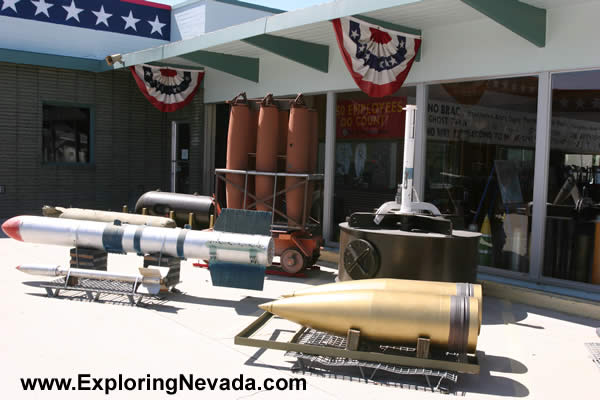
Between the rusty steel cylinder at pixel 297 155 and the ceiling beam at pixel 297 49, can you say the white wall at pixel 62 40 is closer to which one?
the ceiling beam at pixel 297 49

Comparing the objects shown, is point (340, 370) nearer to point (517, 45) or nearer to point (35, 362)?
point (35, 362)

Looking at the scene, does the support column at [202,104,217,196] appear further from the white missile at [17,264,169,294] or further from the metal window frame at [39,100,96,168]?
the white missile at [17,264,169,294]

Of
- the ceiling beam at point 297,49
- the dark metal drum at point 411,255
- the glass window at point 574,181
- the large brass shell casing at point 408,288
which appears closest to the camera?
the large brass shell casing at point 408,288

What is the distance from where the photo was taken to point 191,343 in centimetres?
520

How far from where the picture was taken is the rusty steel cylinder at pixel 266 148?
8609mm

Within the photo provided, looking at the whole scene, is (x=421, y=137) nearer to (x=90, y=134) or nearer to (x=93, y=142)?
(x=93, y=142)

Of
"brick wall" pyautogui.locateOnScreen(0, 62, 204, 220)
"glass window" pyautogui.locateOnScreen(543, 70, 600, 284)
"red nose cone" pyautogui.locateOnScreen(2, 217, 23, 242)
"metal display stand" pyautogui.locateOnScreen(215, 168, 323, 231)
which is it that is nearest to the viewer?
"glass window" pyautogui.locateOnScreen(543, 70, 600, 284)

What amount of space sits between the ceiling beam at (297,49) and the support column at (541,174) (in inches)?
155

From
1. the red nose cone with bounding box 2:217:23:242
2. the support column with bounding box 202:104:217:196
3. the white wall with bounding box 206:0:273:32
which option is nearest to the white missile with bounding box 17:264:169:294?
the red nose cone with bounding box 2:217:23:242

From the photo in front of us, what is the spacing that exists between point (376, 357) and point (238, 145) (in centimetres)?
511

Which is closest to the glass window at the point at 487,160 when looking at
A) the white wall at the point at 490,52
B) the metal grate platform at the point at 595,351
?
the white wall at the point at 490,52

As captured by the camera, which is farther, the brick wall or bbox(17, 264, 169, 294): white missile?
the brick wall

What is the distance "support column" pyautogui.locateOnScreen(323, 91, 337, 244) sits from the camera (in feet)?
32.7

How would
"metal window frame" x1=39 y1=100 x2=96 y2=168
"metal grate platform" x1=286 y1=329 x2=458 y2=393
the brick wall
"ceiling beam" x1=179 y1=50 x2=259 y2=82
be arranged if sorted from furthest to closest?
"metal window frame" x1=39 y1=100 x2=96 y2=168 < the brick wall < "ceiling beam" x1=179 y1=50 x2=259 y2=82 < "metal grate platform" x1=286 y1=329 x2=458 y2=393
